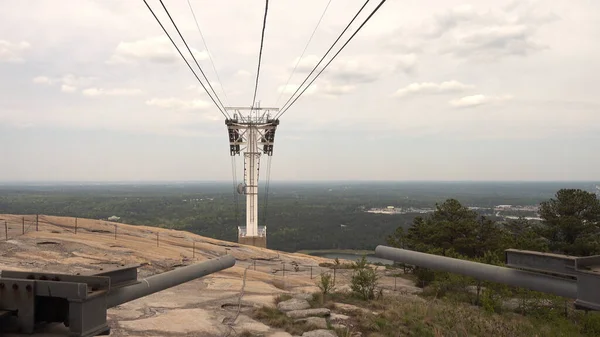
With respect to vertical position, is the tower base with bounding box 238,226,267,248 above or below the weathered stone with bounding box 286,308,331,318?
below

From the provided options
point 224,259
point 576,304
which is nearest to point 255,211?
point 224,259

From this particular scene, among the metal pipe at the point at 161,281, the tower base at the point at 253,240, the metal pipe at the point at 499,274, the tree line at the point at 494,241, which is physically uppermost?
the metal pipe at the point at 499,274

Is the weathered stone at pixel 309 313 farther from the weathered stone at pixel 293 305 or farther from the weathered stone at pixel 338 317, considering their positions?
the weathered stone at pixel 293 305

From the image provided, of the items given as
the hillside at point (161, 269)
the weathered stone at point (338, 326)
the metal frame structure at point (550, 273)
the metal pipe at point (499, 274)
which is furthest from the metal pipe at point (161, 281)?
the weathered stone at point (338, 326)

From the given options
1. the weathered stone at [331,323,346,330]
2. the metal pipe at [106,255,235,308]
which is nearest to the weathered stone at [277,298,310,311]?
the weathered stone at [331,323,346,330]

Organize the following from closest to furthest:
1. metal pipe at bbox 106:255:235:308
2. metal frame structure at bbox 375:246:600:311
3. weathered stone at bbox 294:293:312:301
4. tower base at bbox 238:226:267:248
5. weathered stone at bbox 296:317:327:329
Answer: metal frame structure at bbox 375:246:600:311 < metal pipe at bbox 106:255:235:308 < weathered stone at bbox 296:317:327:329 < weathered stone at bbox 294:293:312:301 < tower base at bbox 238:226:267:248

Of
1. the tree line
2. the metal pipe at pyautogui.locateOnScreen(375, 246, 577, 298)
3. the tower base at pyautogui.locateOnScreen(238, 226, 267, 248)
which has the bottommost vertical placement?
the tower base at pyautogui.locateOnScreen(238, 226, 267, 248)

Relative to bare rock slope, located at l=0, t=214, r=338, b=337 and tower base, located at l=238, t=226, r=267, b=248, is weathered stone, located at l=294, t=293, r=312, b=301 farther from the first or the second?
tower base, located at l=238, t=226, r=267, b=248
